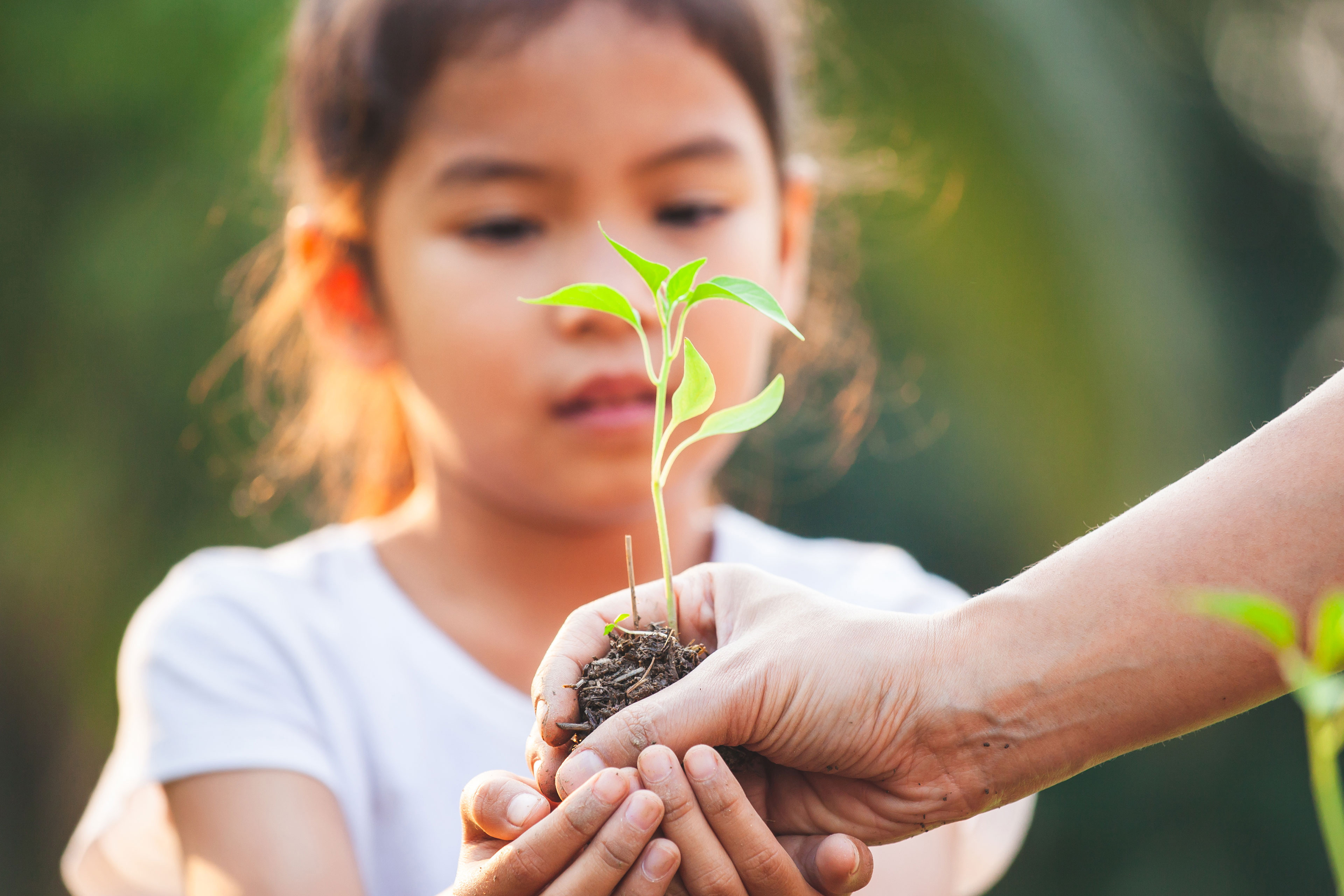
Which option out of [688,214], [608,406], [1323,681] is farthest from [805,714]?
[688,214]

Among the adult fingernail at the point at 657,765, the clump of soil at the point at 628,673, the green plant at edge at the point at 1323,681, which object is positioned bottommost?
the adult fingernail at the point at 657,765

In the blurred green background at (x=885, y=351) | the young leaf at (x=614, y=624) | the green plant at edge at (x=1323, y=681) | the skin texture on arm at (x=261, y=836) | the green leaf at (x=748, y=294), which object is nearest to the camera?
the green plant at edge at (x=1323, y=681)

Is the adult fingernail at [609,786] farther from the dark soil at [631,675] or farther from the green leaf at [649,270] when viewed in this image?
the green leaf at [649,270]

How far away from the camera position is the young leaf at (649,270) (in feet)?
2.16

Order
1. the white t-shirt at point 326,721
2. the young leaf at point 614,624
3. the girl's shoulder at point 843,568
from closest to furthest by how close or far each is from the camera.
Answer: the young leaf at point 614,624, the white t-shirt at point 326,721, the girl's shoulder at point 843,568

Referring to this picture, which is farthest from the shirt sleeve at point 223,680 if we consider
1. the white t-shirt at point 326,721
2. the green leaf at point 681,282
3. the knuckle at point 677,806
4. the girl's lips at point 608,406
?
the green leaf at point 681,282

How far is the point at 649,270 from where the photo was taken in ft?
2.25

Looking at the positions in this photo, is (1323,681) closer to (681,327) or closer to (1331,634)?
(1331,634)

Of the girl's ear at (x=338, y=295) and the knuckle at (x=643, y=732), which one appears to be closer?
the knuckle at (x=643, y=732)

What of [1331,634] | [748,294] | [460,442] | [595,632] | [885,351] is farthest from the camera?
[885,351]

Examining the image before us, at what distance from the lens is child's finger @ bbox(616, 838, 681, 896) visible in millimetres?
687

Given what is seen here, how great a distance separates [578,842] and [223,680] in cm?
80

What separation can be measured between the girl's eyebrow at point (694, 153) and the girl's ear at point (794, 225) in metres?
0.26

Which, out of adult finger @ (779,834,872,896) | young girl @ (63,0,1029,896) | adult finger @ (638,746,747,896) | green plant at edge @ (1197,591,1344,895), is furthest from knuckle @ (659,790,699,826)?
young girl @ (63,0,1029,896)
